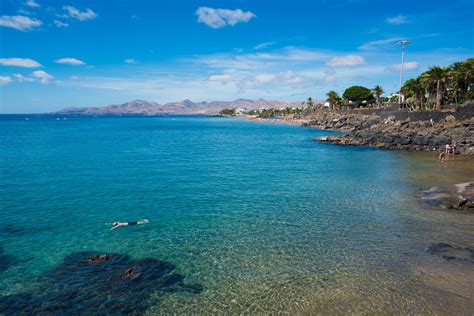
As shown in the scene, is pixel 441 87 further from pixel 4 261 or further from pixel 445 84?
pixel 4 261

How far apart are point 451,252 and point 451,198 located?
843 centimetres

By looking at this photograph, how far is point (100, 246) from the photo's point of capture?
1502 centimetres

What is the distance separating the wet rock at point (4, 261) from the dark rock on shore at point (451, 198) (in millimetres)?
23379

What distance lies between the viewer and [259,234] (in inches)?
643

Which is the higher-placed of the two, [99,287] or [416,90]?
[416,90]

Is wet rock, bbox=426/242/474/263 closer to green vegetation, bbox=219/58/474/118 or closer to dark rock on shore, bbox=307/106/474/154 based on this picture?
dark rock on shore, bbox=307/106/474/154

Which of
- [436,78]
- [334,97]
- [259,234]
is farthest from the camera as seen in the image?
[334,97]

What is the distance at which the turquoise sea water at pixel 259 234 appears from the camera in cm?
1101

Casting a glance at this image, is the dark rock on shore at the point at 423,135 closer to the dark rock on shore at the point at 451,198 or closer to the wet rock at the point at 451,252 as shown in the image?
the dark rock on shore at the point at 451,198

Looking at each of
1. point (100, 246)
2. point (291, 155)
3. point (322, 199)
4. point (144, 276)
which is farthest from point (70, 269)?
point (291, 155)

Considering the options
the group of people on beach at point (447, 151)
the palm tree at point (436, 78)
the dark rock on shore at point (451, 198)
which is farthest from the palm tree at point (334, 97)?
the dark rock on shore at point (451, 198)

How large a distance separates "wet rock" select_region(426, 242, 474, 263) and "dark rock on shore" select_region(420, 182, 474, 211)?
675 cm

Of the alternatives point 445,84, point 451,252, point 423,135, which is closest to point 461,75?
point 445,84

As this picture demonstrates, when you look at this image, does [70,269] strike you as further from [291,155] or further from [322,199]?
[291,155]
